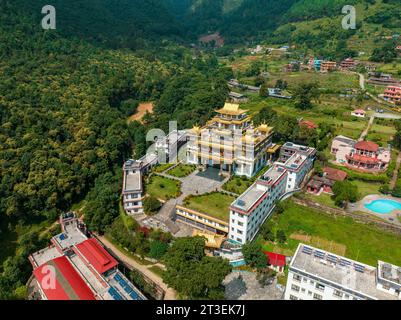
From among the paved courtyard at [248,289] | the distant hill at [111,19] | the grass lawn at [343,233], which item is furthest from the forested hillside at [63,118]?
the grass lawn at [343,233]

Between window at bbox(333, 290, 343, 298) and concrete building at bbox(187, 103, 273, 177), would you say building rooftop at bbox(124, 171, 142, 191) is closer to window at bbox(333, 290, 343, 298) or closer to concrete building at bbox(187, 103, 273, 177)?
concrete building at bbox(187, 103, 273, 177)

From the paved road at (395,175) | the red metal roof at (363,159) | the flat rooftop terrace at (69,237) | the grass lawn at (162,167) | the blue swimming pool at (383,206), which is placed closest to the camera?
the flat rooftop terrace at (69,237)

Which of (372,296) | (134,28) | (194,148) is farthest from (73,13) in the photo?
(372,296)

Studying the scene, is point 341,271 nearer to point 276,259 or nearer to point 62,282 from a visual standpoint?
point 276,259

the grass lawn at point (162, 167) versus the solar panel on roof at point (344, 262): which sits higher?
the grass lawn at point (162, 167)

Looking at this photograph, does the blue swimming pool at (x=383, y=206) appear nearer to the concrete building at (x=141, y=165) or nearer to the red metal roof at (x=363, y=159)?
the red metal roof at (x=363, y=159)

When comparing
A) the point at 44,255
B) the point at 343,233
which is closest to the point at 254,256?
the point at 343,233
